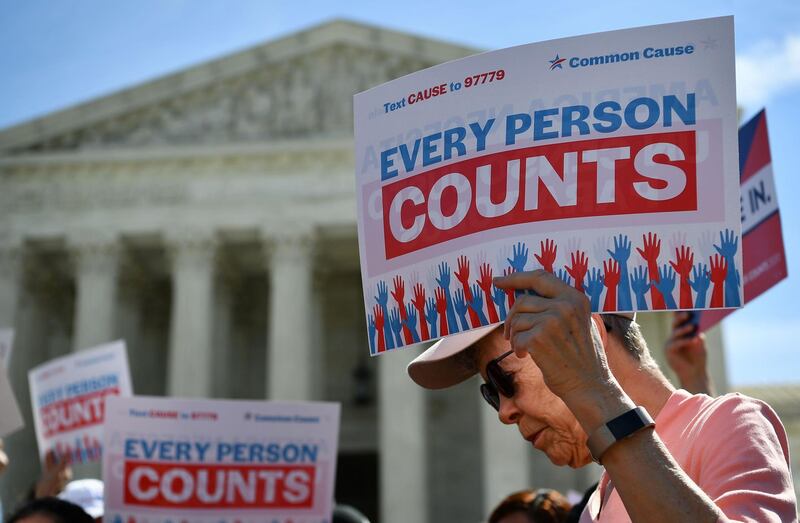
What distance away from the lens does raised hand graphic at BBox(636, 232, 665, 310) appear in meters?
2.74

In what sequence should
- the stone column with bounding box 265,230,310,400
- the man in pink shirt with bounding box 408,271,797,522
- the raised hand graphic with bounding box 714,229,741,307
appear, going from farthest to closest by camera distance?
the stone column with bounding box 265,230,310,400
the raised hand graphic with bounding box 714,229,741,307
the man in pink shirt with bounding box 408,271,797,522

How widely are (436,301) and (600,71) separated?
0.87m

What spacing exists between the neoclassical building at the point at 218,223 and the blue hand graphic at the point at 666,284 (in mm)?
24907

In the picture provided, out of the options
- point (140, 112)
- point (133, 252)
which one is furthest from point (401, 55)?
point (133, 252)

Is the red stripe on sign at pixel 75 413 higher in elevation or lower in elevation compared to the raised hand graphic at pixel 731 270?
lower

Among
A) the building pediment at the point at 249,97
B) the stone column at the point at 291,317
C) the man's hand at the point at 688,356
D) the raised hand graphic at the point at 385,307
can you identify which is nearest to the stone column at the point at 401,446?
the stone column at the point at 291,317

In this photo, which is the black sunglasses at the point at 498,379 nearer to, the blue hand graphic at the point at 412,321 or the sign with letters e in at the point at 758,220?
the blue hand graphic at the point at 412,321

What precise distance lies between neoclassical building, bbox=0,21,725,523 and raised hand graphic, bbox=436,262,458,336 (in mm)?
24610

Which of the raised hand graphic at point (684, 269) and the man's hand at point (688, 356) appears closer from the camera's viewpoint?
the raised hand graphic at point (684, 269)

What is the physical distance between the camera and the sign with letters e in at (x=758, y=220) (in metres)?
6.80

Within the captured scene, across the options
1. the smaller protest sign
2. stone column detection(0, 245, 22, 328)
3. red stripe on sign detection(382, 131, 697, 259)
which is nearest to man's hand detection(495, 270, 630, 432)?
red stripe on sign detection(382, 131, 697, 259)

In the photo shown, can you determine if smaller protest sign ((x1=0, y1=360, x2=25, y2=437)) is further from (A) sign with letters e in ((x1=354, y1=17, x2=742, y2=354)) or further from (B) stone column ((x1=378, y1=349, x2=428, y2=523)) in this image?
(B) stone column ((x1=378, y1=349, x2=428, y2=523))

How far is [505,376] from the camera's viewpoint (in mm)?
2992

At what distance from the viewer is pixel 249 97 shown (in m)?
30.8
